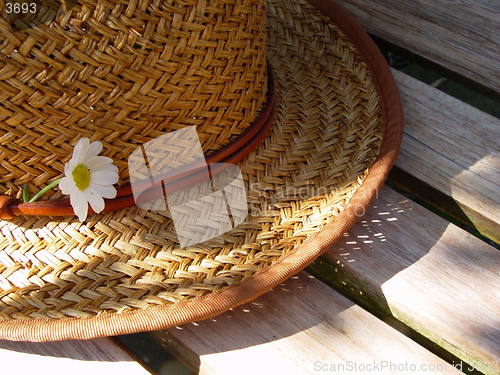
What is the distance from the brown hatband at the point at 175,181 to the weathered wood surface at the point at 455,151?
0.38 metres

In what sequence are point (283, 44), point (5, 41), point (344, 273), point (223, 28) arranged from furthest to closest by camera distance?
point (283, 44), point (344, 273), point (223, 28), point (5, 41)

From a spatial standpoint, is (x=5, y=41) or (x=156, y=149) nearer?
(x=5, y=41)

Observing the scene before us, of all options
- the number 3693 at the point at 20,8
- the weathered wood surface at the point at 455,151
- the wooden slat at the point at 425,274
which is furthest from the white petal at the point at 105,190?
the weathered wood surface at the point at 455,151

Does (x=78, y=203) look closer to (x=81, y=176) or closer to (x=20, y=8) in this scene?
(x=81, y=176)

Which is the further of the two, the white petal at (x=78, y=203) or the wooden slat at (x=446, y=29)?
the wooden slat at (x=446, y=29)

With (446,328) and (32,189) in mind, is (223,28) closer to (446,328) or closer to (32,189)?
(32,189)

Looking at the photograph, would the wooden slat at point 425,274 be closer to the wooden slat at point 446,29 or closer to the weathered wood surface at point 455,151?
the weathered wood surface at point 455,151

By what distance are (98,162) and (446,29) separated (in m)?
1.09

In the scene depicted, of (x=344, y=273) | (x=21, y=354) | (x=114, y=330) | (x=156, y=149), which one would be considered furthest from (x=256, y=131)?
(x=21, y=354)

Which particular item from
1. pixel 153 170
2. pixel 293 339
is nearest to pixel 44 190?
pixel 153 170

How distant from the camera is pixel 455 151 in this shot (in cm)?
103

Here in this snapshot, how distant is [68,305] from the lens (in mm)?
679

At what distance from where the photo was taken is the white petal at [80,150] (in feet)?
2.08

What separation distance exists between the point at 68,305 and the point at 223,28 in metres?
0.52
